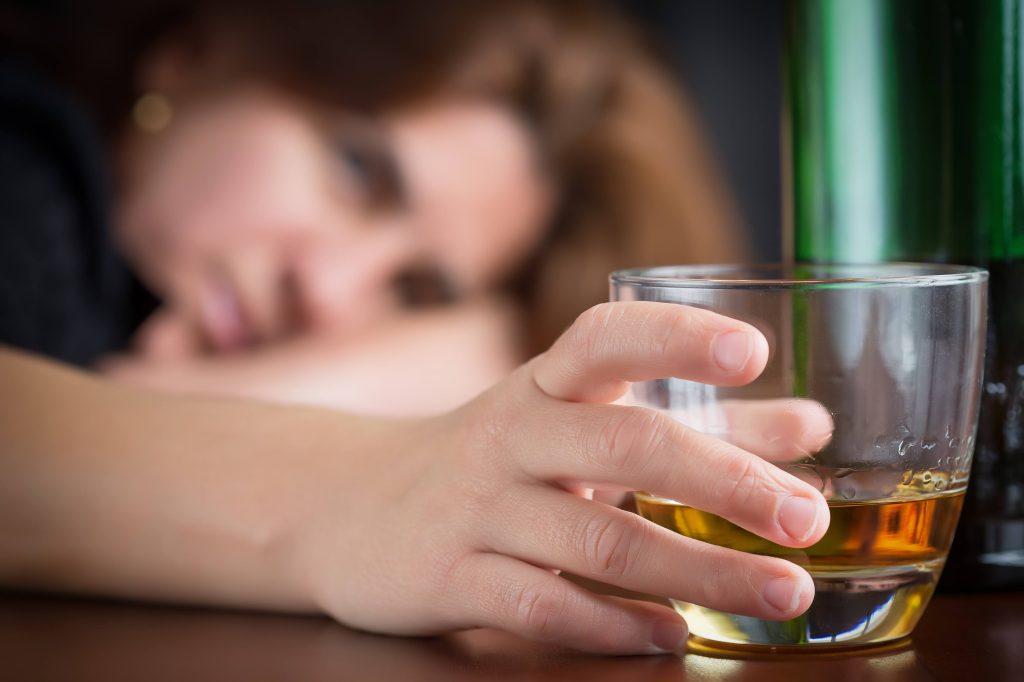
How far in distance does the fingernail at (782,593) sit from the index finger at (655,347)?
0.21 ft

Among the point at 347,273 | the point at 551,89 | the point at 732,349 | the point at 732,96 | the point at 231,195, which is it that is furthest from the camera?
the point at 732,96

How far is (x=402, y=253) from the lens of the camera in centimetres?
158

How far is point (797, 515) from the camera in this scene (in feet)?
1.08

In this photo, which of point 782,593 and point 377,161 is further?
point 377,161

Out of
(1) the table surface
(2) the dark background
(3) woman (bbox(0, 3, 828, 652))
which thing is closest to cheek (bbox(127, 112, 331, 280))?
(2) the dark background

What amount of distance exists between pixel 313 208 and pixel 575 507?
1283mm

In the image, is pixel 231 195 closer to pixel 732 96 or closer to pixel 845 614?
pixel 732 96

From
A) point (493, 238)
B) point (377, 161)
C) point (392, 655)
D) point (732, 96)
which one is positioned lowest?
point (392, 655)

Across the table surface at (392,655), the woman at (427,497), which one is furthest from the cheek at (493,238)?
the table surface at (392,655)

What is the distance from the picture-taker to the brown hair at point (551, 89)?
177 centimetres

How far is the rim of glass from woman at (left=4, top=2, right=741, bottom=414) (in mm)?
1054

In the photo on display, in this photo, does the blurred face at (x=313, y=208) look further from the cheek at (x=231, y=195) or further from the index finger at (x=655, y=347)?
the index finger at (x=655, y=347)

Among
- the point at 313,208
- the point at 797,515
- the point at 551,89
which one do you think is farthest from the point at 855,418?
the point at 551,89

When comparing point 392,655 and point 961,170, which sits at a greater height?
point 961,170
